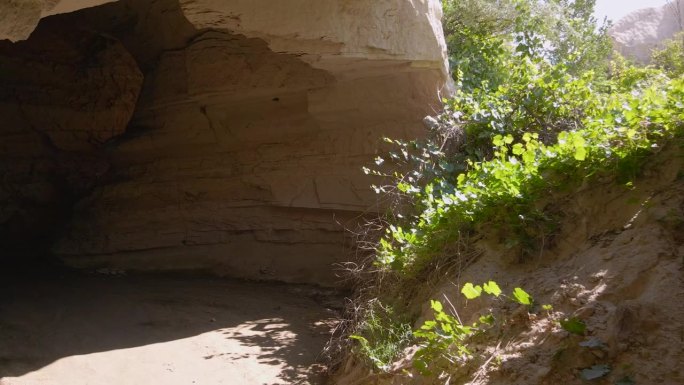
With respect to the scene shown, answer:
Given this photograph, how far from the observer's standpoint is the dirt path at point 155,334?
4.66 m

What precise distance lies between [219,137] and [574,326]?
19.5ft

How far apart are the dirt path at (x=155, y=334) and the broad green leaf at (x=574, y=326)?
2.31m

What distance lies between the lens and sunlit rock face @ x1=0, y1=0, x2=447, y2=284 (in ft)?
22.6

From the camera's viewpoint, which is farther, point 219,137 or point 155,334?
point 219,137

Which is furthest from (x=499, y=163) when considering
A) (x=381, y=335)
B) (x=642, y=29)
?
(x=642, y=29)

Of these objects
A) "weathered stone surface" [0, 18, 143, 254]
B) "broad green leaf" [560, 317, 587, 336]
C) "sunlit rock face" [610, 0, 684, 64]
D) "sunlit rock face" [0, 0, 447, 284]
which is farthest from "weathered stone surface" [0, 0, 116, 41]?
"sunlit rock face" [610, 0, 684, 64]

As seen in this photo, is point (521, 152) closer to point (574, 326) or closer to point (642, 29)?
point (574, 326)

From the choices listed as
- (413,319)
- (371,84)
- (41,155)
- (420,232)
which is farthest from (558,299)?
(41,155)

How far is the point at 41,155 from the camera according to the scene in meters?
8.82

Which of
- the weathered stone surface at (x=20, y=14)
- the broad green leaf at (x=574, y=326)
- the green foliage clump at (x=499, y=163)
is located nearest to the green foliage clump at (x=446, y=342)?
the green foliage clump at (x=499, y=163)

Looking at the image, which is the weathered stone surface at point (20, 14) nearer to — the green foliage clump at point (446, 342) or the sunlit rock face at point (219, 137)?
the sunlit rock face at point (219, 137)

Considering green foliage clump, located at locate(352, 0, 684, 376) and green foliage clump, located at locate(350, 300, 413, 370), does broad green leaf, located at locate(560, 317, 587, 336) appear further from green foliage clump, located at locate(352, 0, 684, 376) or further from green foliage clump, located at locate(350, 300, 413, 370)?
green foliage clump, located at locate(350, 300, 413, 370)

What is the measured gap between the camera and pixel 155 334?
5.44 m

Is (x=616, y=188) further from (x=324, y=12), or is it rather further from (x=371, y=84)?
(x=371, y=84)
